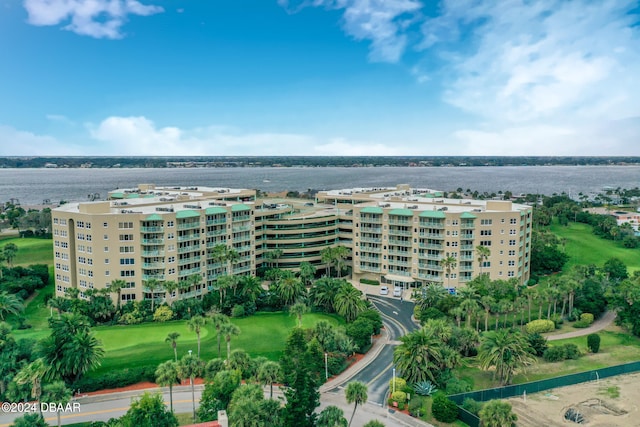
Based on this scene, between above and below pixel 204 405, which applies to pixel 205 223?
above

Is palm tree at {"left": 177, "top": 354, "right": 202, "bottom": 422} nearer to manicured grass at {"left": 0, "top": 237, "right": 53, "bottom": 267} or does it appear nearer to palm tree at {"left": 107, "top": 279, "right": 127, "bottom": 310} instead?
palm tree at {"left": 107, "top": 279, "right": 127, "bottom": 310}

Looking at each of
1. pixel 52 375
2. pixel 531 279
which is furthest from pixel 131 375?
pixel 531 279

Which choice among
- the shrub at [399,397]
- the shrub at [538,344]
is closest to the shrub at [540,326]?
the shrub at [538,344]

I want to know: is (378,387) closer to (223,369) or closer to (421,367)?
(421,367)

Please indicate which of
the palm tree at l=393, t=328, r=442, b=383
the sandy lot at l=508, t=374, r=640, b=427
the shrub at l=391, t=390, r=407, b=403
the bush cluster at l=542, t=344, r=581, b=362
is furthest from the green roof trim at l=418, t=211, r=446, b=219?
the shrub at l=391, t=390, r=407, b=403

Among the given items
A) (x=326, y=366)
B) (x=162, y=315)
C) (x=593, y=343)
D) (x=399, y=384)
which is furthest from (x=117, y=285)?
(x=593, y=343)

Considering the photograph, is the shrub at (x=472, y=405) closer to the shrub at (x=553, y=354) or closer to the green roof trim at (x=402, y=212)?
the shrub at (x=553, y=354)
